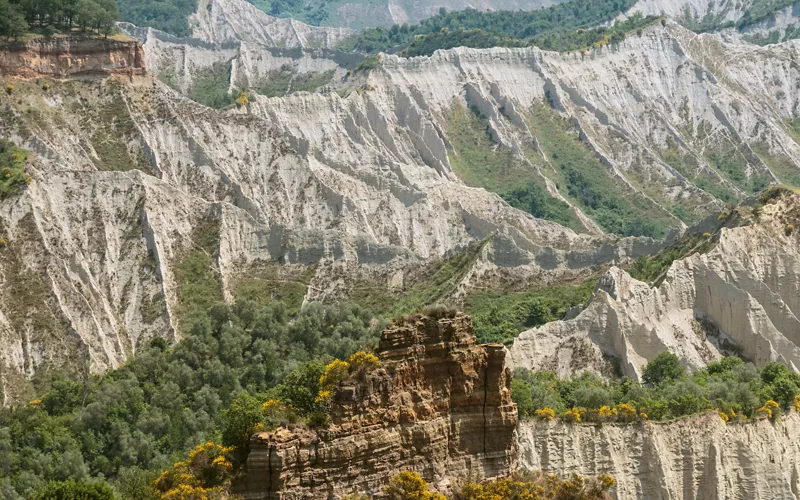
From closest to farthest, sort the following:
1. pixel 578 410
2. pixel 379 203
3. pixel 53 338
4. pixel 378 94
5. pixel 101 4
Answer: pixel 578 410 < pixel 53 338 < pixel 379 203 < pixel 101 4 < pixel 378 94

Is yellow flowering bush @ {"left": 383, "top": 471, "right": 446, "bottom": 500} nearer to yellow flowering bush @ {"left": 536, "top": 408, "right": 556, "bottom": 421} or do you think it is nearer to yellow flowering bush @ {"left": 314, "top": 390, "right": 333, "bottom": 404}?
yellow flowering bush @ {"left": 314, "top": 390, "right": 333, "bottom": 404}

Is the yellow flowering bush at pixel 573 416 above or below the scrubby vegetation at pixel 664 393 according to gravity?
below

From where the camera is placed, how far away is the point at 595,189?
18775cm

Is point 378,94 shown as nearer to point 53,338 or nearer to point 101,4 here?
point 101,4

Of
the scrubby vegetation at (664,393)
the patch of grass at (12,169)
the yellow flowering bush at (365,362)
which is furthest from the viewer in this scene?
the patch of grass at (12,169)

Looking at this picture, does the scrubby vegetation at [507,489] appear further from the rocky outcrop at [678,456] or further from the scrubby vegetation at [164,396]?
the scrubby vegetation at [164,396]

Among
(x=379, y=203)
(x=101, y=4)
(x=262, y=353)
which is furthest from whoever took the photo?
(x=101, y=4)

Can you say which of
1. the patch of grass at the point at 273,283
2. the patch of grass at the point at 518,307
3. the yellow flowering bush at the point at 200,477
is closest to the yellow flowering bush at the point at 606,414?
the yellow flowering bush at the point at 200,477

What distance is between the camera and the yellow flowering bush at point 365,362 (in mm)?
44344

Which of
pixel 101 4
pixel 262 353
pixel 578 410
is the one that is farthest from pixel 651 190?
pixel 578 410

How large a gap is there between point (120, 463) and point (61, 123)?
58795mm

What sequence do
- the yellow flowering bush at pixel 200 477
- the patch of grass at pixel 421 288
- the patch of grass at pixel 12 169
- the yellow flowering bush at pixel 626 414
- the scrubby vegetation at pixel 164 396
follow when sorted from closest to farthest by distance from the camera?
1. the yellow flowering bush at pixel 200 477
2. the yellow flowering bush at pixel 626 414
3. the scrubby vegetation at pixel 164 396
4. the patch of grass at pixel 421 288
5. the patch of grass at pixel 12 169

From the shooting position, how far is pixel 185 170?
466 ft

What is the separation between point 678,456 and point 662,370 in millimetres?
22260
